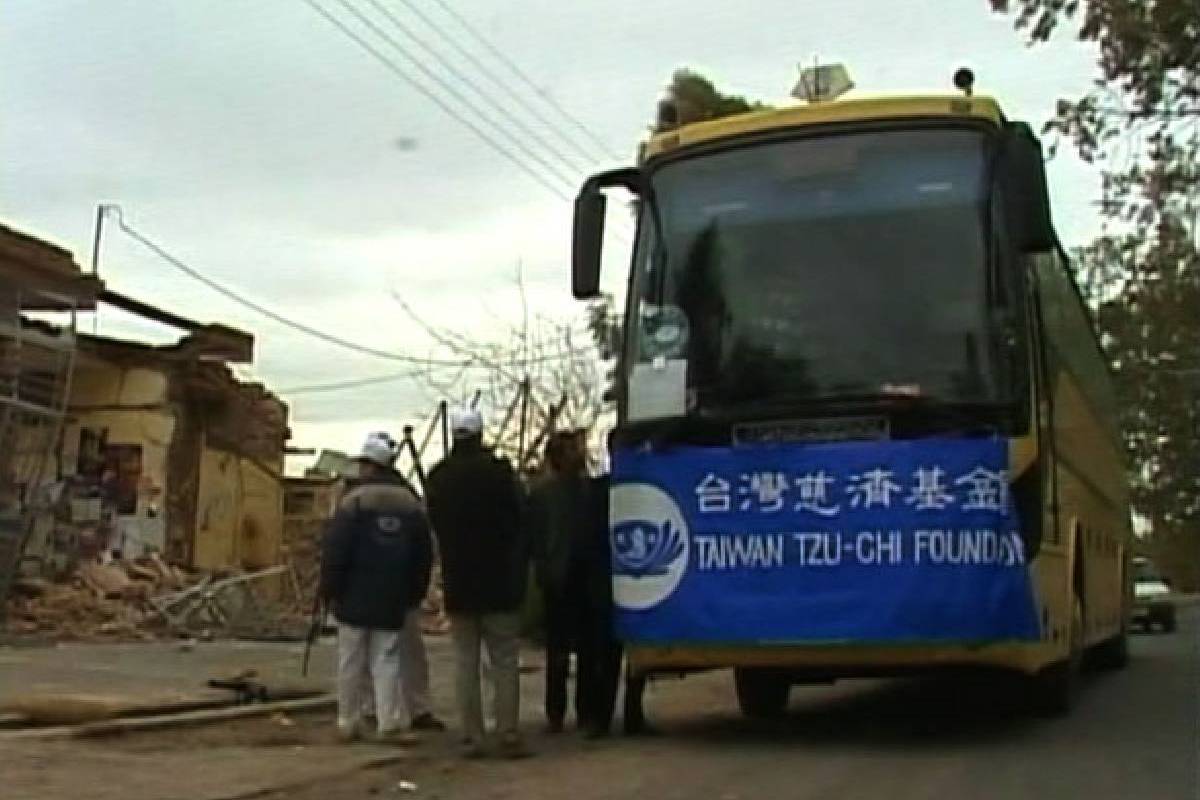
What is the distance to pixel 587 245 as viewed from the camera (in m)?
12.1

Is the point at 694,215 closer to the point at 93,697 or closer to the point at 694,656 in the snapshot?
the point at 694,656

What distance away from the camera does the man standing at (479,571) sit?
1152 centimetres

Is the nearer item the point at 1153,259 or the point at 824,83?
the point at 824,83

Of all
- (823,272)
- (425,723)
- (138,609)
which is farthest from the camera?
(138,609)

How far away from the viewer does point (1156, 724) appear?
13922mm

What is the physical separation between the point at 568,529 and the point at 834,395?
6.49ft

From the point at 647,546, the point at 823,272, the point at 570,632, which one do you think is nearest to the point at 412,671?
the point at 570,632

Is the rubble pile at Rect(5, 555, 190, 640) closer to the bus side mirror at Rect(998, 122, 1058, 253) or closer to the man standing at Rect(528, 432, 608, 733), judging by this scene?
the man standing at Rect(528, 432, 608, 733)

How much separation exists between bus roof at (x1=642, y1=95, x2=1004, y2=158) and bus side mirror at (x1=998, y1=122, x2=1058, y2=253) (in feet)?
1.13

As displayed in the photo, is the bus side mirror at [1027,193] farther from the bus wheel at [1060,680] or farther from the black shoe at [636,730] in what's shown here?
the black shoe at [636,730]

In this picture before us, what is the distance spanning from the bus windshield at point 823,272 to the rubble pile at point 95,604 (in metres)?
13.3

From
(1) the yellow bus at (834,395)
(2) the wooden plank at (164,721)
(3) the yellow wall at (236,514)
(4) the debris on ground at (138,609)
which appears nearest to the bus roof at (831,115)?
(1) the yellow bus at (834,395)

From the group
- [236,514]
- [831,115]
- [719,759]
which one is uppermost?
[831,115]

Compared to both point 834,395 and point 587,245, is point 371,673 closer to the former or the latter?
point 587,245
